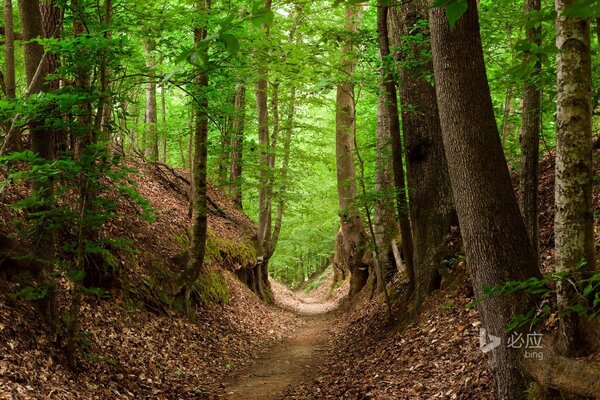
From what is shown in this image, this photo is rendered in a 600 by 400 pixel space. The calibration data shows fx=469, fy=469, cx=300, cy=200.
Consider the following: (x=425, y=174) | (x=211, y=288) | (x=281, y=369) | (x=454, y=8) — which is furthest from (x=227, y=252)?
(x=454, y=8)

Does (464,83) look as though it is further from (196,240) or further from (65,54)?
(196,240)

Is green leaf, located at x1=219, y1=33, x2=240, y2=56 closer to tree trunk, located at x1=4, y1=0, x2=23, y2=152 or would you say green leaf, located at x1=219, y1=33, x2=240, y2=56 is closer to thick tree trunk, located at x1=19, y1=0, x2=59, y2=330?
thick tree trunk, located at x1=19, y1=0, x2=59, y2=330

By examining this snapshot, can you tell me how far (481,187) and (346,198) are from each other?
456 centimetres

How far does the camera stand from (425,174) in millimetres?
8648

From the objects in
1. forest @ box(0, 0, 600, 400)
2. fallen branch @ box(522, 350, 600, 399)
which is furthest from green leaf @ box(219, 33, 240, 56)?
fallen branch @ box(522, 350, 600, 399)

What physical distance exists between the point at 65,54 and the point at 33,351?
342cm

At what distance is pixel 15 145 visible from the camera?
705cm

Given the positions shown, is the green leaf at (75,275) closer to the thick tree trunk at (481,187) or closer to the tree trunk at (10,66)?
the tree trunk at (10,66)

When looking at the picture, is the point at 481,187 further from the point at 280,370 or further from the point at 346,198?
the point at 280,370

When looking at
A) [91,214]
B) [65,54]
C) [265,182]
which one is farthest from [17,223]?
[265,182]

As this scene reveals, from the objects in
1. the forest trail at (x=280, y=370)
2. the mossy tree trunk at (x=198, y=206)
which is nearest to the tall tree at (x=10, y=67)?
the mossy tree trunk at (x=198, y=206)

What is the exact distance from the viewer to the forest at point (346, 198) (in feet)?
11.2

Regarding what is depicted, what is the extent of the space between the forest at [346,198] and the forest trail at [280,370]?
7 centimetres

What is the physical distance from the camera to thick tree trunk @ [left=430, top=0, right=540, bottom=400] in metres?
4.20
